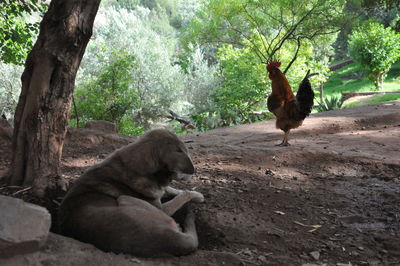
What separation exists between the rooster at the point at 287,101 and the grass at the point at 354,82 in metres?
13.8

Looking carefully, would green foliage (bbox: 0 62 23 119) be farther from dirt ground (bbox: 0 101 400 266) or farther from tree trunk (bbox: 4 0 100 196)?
tree trunk (bbox: 4 0 100 196)

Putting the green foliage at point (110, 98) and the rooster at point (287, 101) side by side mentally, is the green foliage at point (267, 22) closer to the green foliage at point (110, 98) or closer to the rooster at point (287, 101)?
the green foliage at point (110, 98)

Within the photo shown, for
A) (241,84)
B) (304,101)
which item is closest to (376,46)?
(241,84)

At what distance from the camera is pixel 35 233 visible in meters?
2.44

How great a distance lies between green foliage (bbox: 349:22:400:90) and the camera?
2283 cm

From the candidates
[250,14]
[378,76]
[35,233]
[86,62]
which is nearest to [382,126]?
[35,233]

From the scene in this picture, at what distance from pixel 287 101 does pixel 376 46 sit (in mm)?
17822

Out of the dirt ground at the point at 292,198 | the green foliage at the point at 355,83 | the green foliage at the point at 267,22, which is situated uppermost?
the green foliage at the point at 267,22

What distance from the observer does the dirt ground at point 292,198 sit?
329 centimetres

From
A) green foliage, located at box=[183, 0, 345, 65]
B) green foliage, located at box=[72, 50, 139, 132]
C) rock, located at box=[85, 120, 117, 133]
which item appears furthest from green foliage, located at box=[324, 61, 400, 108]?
rock, located at box=[85, 120, 117, 133]

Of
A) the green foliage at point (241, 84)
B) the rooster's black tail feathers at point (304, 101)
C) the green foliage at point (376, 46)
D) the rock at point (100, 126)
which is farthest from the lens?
the green foliage at point (376, 46)

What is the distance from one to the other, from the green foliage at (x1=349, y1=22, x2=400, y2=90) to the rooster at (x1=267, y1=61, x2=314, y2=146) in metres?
16.6

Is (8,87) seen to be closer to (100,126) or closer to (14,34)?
(14,34)

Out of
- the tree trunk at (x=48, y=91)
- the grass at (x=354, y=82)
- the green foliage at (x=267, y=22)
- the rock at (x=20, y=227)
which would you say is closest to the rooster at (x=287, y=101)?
the tree trunk at (x=48, y=91)
